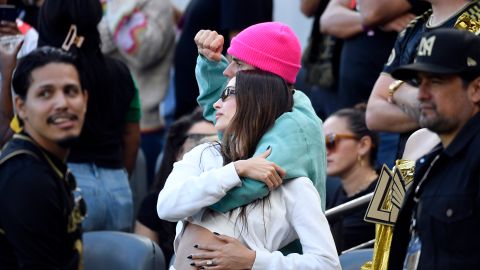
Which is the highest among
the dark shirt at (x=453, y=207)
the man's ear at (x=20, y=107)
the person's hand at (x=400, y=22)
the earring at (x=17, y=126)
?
the dark shirt at (x=453, y=207)

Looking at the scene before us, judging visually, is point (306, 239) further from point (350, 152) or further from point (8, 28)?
point (8, 28)

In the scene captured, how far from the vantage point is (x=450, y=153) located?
3.48 m

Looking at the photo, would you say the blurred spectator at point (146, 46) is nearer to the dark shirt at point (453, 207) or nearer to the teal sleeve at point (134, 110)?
Result: the teal sleeve at point (134, 110)

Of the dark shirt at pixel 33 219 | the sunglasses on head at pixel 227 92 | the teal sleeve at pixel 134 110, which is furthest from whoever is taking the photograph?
the teal sleeve at pixel 134 110

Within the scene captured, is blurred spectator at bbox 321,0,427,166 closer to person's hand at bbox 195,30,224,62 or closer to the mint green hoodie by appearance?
person's hand at bbox 195,30,224,62

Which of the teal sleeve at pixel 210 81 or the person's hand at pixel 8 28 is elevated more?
the teal sleeve at pixel 210 81

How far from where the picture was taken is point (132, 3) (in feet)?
27.5

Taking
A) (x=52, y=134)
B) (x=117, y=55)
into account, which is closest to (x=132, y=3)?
(x=117, y=55)

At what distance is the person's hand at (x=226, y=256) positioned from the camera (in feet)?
12.8

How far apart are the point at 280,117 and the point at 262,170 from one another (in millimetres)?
282

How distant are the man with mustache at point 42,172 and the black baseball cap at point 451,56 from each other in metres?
2.31

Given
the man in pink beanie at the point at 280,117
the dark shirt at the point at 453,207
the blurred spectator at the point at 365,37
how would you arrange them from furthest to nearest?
the blurred spectator at the point at 365,37 < the man in pink beanie at the point at 280,117 < the dark shirt at the point at 453,207


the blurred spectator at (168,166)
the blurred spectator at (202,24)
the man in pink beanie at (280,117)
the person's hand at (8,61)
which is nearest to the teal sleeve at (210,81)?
the man in pink beanie at (280,117)

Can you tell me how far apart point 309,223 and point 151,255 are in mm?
1708
